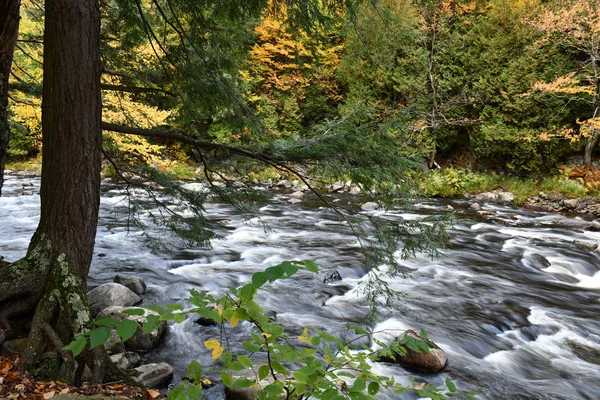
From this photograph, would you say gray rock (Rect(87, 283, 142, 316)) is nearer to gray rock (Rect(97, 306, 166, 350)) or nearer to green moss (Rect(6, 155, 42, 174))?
gray rock (Rect(97, 306, 166, 350))

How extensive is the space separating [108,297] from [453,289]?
5327 millimetres

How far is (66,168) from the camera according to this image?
3.07 metres

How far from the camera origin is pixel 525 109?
49.6 feet

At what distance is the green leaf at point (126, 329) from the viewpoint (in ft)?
4.05

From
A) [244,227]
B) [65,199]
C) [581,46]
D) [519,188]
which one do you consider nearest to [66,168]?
[65,199]

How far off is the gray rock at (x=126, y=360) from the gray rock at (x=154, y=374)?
132 mm

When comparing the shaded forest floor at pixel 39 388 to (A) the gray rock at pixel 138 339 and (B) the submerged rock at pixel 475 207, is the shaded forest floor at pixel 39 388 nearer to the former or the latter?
(A) the gray rock at pixel 138 339

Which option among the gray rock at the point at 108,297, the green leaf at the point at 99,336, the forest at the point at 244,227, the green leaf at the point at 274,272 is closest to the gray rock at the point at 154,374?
the forest at the point at 244,227

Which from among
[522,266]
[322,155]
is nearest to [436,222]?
[322,155]

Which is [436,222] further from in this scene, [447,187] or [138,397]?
[447,187]

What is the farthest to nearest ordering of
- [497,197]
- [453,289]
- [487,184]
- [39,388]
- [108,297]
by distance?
[487,184] → [497,197] → [453,289] → [108,297] → [39,388]

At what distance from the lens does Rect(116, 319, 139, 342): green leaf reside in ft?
4.05

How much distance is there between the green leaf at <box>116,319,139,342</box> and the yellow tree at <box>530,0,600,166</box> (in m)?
14.9

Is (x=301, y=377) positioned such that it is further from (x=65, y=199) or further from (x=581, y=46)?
(x=581, y=46)
